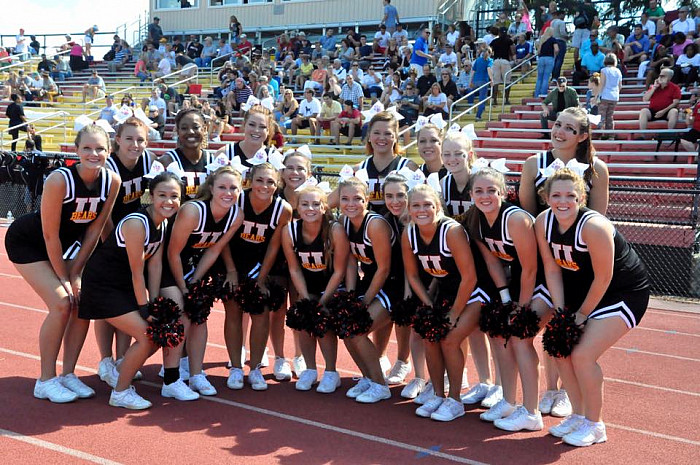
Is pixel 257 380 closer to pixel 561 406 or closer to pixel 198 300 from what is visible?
pixel 198 300

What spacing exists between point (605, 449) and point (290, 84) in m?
16.3

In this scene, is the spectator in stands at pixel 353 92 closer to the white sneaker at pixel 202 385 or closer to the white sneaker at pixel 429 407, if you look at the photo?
the white sneaker at pixel 202 385

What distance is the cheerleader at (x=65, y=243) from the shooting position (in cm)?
470

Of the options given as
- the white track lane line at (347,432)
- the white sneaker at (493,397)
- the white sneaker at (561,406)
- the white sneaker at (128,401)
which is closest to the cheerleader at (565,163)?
the white sneaker at (561,406)

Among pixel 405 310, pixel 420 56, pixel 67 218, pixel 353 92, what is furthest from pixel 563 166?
pixel 420 56

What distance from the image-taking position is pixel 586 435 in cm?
420

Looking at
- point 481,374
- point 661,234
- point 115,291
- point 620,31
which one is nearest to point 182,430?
point 115,291

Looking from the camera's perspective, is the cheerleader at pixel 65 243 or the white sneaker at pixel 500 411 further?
the cheerleader at pixel 65 243

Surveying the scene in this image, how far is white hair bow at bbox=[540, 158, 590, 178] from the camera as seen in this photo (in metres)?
4.34

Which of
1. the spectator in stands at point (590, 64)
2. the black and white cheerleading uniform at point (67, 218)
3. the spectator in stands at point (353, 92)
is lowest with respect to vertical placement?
the black and white cheerleading uniform at point (67, 218)

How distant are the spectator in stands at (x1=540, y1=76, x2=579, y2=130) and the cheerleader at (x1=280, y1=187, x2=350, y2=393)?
23.7 feet

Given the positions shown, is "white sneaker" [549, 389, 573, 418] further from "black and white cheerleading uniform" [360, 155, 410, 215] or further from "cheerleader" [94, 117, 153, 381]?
"cheerleader" [94, 117, 153, 381]

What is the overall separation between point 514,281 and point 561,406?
0.89 meters

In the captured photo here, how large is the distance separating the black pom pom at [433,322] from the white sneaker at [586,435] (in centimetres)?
92
